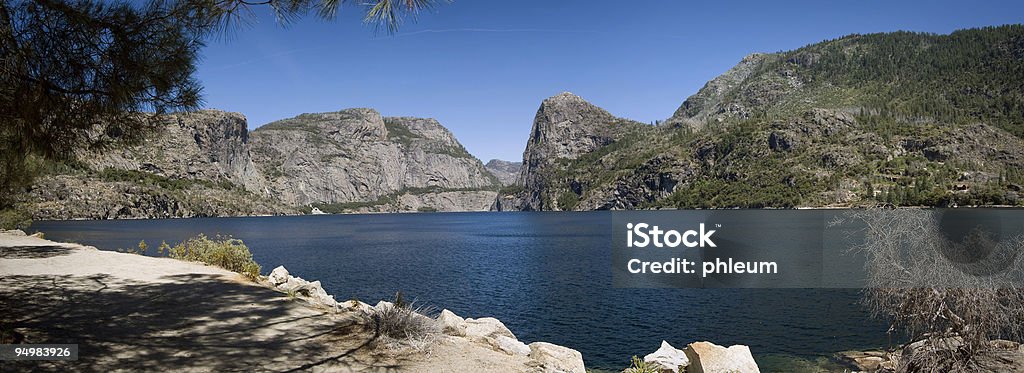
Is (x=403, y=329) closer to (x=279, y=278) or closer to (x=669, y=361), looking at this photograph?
(x=669, y=361)

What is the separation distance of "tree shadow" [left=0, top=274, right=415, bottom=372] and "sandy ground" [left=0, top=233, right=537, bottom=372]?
Result: 0.01 meters

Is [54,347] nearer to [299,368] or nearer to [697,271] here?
[299,368]

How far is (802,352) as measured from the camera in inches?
651

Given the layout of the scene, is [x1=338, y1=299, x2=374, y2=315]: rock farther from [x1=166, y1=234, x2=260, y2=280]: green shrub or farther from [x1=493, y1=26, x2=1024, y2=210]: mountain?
[x1=493, y1=26, x2=1024, y2=210]: mountain

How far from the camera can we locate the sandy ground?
17.3ft

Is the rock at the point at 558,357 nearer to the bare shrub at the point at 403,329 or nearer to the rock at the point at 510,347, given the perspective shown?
the rock at the point at 510,347

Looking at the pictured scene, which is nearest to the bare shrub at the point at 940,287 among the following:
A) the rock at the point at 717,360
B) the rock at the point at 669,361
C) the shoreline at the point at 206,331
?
the rock at the point at 717,360

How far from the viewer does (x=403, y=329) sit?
6680 mm

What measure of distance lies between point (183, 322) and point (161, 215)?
544 feet

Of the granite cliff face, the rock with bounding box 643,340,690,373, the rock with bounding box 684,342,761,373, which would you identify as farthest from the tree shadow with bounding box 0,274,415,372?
the granite cliff face

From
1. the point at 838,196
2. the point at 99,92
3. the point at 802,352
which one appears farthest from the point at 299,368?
the point at 838,196

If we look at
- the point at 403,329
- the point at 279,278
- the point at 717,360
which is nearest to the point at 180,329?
the point at 403,329

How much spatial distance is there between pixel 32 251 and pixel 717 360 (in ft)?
58.7

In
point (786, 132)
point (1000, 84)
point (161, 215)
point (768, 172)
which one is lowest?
point (161, 215)
